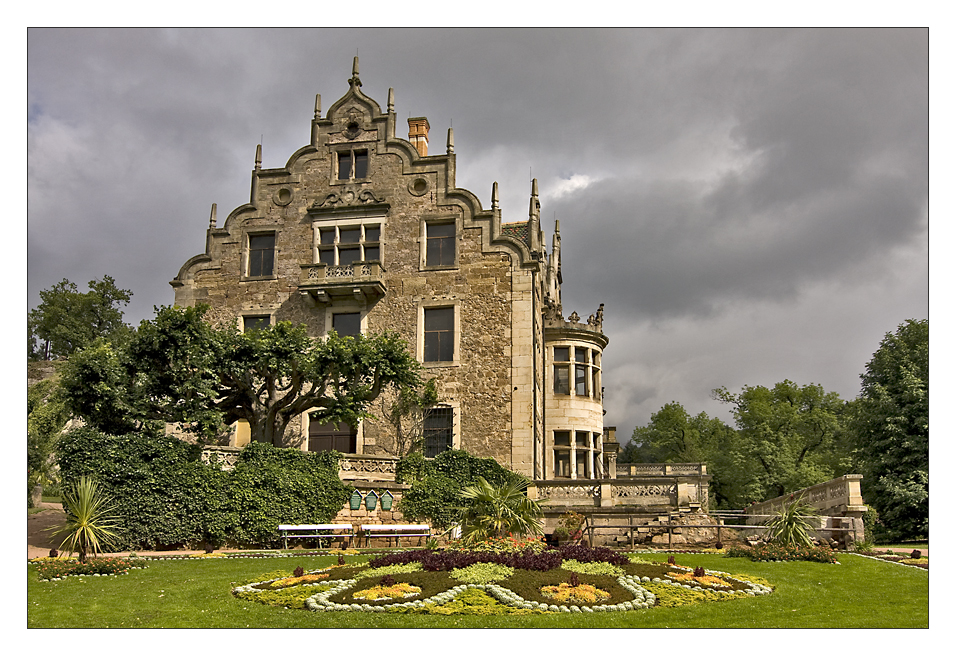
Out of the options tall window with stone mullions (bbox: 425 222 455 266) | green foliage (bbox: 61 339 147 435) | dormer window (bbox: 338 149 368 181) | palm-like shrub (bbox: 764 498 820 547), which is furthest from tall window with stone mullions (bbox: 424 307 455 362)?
palm-like shrub (bbox: 764 498 820 547)

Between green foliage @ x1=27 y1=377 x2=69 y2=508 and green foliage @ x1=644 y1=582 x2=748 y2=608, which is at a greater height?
green foliage @ x1=27 y1=377 x2=69 y2=508

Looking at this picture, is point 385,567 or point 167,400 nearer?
point 385,567

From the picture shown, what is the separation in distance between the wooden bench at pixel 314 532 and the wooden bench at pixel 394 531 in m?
0.50

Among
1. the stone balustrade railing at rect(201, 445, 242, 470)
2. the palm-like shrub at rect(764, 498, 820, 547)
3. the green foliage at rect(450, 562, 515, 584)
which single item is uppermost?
the stone balustrade railing at rect(201, 445, 242, 470)

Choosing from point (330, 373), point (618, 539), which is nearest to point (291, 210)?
point (330, 373)

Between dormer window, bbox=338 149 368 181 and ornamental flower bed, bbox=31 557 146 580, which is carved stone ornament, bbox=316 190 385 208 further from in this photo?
ornamental flower bed, bbox=31 557 146 580

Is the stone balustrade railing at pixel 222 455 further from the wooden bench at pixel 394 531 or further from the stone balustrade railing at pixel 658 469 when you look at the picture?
the stone balustrade railing at pixel 658 469

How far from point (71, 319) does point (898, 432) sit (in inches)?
1799

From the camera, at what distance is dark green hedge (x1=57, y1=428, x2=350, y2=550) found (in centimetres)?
2239

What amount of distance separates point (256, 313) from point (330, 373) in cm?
902

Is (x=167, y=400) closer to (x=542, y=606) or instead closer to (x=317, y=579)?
(x=317, y=579)

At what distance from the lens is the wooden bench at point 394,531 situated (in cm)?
2278

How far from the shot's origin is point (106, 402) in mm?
24281

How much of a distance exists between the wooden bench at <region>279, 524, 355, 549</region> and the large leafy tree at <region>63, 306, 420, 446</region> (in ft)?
14.5
